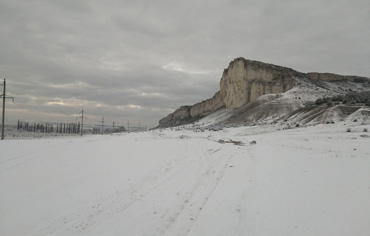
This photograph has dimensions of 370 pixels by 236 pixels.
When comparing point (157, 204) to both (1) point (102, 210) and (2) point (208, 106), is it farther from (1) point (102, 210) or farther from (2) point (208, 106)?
(2) point (208, 106)

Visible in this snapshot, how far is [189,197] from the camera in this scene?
5.16 metres

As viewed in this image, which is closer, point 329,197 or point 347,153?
point 329,197

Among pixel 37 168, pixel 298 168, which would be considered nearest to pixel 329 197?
pixel 298 168

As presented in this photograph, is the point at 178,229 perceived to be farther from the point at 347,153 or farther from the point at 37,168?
the point at 347,153

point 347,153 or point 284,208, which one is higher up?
point 347,153

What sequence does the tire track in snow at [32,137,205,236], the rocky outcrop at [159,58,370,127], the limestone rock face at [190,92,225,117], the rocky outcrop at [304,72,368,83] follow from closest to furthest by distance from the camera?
the tire track in snow at [32,137,205,236]
the rocky outcrop at [159,58,370,127]
the limestone rock face at [190,92,225,117]
the rocky outcrop at [304,72,368,83]

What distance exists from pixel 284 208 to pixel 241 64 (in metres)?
62.1

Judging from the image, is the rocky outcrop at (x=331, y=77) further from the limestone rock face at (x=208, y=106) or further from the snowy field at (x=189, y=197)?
the snowy field at (x=189, y=197)

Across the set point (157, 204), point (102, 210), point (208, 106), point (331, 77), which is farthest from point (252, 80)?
point (102, 210)

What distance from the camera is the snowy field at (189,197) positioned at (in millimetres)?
3803

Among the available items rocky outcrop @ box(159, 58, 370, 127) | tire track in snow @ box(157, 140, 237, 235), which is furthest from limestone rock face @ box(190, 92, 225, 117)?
→ tire track in snow @ box(157, 140, 237, 235)

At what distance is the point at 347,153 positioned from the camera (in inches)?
344

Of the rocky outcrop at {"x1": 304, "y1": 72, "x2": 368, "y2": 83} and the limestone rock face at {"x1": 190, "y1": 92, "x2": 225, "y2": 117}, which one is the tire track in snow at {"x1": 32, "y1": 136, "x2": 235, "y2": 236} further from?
the rocky outcrop at {"x1": 304, "y1": 72, "x2": 368, "y2": 83}

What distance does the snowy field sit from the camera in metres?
3.80
